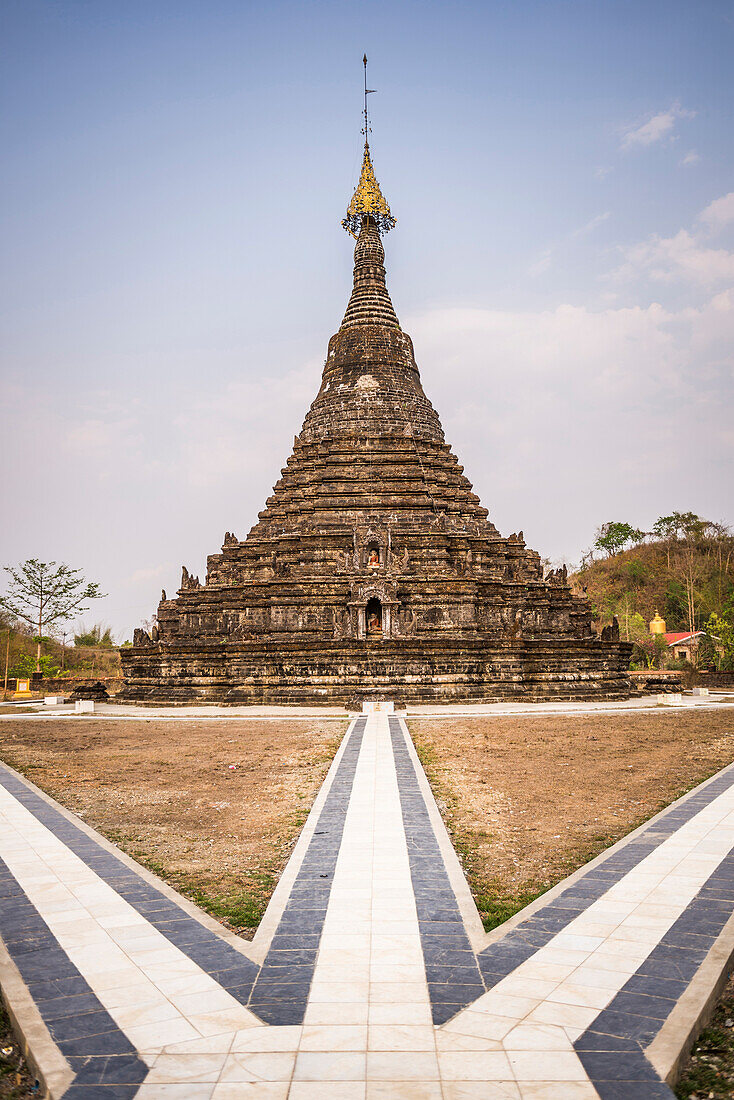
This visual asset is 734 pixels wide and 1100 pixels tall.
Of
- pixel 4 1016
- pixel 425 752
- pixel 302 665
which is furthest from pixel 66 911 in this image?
pixel 302 665

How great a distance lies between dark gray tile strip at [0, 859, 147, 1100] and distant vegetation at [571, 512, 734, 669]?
44141 mm

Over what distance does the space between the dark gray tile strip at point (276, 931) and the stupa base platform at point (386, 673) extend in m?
15.8

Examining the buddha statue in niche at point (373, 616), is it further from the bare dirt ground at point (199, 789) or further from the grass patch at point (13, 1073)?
the grass patch at point (13, 1073)

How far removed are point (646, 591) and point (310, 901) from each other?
6898 centimetres

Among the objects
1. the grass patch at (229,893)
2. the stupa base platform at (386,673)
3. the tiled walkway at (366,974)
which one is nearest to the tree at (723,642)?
the stupa base platform at (386,673)

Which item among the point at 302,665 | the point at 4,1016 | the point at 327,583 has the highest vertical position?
the point at 327,583

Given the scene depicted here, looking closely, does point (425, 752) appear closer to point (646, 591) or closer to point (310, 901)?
point (310, 901)

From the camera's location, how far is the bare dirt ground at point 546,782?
8.69 m

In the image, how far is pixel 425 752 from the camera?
637 inches

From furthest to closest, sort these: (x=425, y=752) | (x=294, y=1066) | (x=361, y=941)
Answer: (x=425, y=752)
(x=361, y=941)
(x=294, y=1066)

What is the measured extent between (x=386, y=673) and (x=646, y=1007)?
21914 mm

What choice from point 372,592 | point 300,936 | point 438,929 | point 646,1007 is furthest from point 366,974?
point 372,592

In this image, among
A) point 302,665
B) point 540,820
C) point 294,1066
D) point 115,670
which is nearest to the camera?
point 294,1066

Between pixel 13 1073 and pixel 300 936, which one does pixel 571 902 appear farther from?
pixel 13 1073
